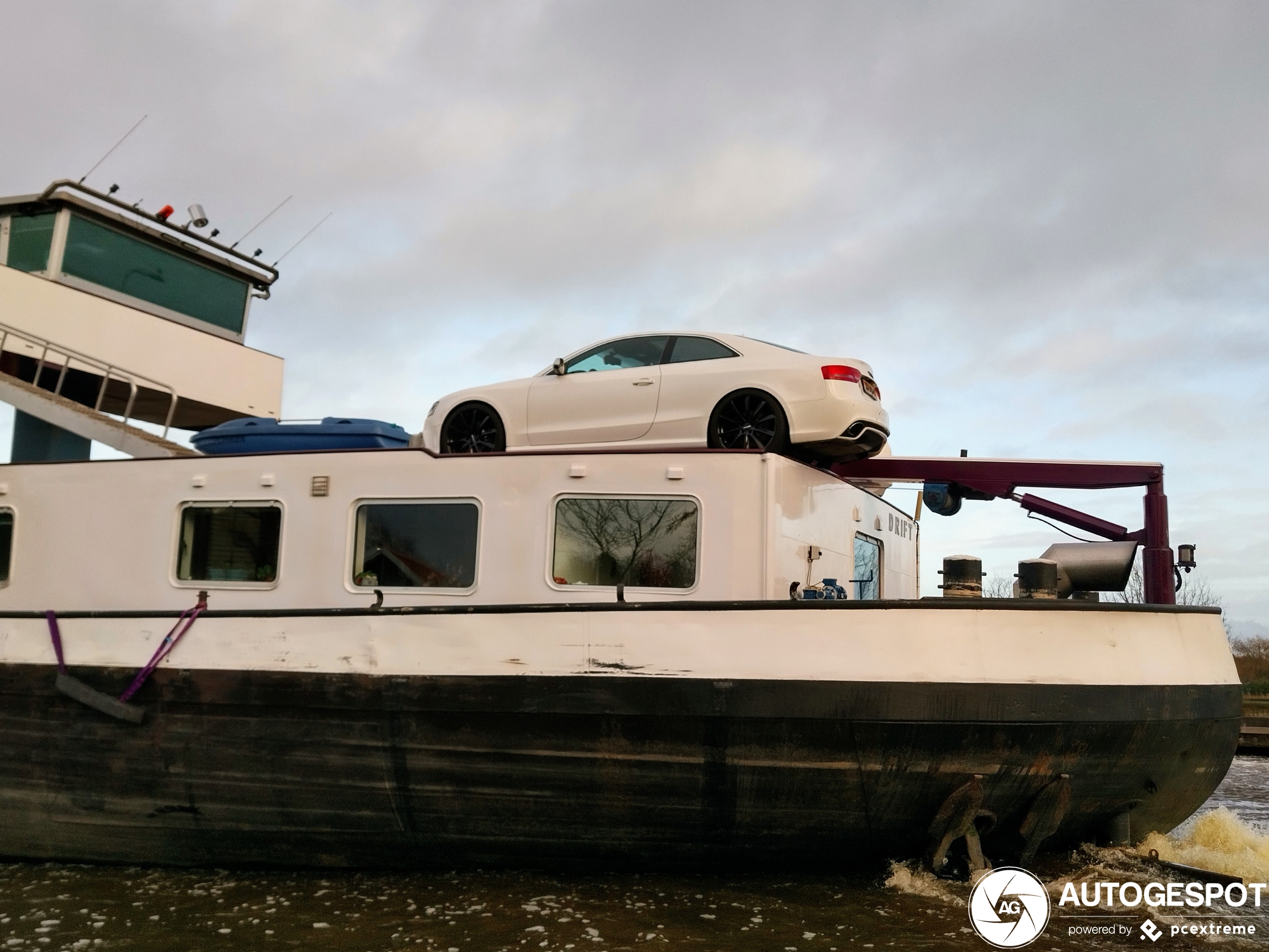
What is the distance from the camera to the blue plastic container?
8.30m

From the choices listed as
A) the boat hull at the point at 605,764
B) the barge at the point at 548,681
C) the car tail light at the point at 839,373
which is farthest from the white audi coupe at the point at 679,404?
the boat hull at the point at 605,764

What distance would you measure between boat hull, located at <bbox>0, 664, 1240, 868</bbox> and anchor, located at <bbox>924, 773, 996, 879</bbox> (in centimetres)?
7

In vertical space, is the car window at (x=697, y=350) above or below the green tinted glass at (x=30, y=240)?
below

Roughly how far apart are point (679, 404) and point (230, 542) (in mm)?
3476

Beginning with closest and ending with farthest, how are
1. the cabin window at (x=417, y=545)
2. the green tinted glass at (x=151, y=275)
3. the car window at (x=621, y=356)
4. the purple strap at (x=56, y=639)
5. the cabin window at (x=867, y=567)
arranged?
the cabin window at (x=417, y=545) < the purple strap at (x=56, y=639) < the car window at (x=621, y=356) < the cabin window at (x=867, y=567) < the green tinted glass at (x=151, y=275)

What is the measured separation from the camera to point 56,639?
24.7 feet

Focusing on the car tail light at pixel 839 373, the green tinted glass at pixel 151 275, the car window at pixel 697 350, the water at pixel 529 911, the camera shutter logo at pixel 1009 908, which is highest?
the green tinted glass at pixel 151 275

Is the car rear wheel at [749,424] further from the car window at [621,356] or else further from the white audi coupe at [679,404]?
the car window at [621,356]

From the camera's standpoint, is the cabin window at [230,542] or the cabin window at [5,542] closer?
the cabin window at [230,542]

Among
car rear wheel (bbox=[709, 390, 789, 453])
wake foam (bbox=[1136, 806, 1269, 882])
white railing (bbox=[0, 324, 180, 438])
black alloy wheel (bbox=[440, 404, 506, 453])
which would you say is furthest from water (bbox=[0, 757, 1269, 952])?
white railing (bbox=[0, 324, 180, 438])

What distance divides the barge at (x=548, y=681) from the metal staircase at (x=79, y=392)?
3.84ft

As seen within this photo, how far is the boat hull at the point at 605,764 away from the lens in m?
6.28

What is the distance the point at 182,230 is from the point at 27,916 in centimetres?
815

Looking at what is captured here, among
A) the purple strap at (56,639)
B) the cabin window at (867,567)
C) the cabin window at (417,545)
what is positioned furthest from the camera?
the cabin window at (867,567)
